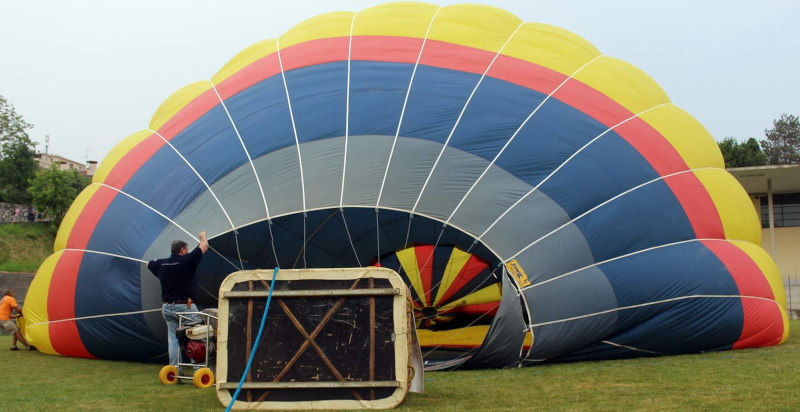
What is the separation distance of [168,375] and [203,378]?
40cm

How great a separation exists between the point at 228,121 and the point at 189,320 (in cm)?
222

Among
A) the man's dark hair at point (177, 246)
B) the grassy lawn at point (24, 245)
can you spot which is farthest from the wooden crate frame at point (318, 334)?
the grassy lawn at point (24, 245)

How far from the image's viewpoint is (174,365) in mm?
5613

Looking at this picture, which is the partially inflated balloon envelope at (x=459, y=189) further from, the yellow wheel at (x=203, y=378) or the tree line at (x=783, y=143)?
the tree line at (x=783, y=143)

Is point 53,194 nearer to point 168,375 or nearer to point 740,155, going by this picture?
point 168,375

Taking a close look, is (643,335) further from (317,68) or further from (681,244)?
(317,68)

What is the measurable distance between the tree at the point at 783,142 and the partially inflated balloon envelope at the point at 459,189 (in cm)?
5247

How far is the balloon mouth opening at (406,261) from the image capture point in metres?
7.57

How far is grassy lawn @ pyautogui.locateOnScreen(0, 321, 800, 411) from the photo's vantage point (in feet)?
14.0

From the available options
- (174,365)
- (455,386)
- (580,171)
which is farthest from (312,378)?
(580,171)

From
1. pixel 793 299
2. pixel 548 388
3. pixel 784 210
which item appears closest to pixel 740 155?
pixel 784 210

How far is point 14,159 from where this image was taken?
36062mm

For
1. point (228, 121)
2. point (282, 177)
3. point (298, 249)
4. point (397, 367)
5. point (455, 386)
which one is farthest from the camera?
point (298, 249)

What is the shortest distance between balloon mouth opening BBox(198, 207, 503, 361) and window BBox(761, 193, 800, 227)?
67.5 feet
